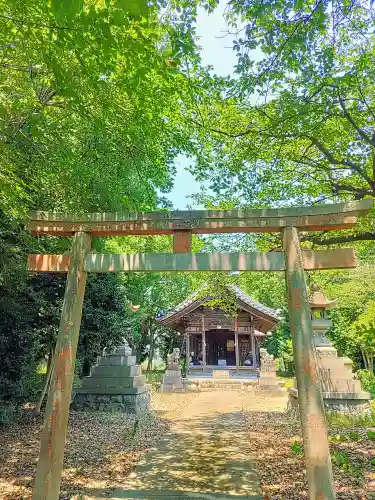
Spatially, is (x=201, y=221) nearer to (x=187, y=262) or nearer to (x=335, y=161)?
(x=187, y=262)

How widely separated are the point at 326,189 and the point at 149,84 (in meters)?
4.74

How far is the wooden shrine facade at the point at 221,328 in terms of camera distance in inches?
768

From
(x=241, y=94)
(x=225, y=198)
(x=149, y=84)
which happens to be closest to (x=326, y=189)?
(x=225, y=198)

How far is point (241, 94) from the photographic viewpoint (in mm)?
5727

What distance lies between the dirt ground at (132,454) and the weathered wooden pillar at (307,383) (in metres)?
0.93

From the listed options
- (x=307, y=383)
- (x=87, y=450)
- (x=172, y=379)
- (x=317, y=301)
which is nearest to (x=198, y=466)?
(x=87, y=450)

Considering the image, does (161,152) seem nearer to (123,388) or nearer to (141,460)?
(141,460)

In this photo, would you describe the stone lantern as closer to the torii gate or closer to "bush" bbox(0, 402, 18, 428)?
the torii gate

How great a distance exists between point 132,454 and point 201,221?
4.58 m

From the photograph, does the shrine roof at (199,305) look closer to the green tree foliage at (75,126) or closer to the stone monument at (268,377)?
the stone monument at (268,377)

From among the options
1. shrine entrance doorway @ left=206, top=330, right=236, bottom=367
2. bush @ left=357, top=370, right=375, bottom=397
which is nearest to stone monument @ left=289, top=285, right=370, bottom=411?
bush @ left=357, top=370, right=375, bottom=397

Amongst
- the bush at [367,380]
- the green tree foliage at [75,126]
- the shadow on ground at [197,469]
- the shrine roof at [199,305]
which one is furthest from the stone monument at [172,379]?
the shadow on ground at [197,469]

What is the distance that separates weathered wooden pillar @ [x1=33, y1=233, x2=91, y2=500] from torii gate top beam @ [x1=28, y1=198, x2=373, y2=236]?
26 cm

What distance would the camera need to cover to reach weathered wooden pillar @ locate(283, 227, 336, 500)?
141 inches
